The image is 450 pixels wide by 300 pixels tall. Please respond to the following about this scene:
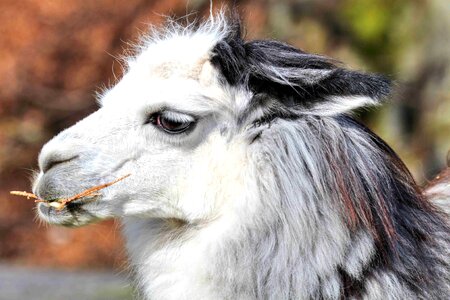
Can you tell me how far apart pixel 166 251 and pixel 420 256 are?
106cm

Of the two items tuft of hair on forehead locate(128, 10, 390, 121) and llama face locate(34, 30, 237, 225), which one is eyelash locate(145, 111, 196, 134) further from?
tuft of hair on forehead locate(128, 10, 390, 121)

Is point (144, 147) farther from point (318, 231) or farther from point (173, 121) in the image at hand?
point (318, 231)

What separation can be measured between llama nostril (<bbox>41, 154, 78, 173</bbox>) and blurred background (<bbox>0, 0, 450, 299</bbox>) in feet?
Result: 18.2

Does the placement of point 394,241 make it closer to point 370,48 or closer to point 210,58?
point 210,58

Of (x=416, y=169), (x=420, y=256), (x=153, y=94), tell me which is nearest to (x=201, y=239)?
(x=153, y=94)

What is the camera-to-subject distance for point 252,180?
3.78 m

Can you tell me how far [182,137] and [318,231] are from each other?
68cm

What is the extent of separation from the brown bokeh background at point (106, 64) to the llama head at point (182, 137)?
6.55 metres

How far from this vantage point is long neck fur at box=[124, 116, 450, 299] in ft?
12.0

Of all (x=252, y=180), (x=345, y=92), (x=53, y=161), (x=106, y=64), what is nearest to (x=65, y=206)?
(x=53, y=161)

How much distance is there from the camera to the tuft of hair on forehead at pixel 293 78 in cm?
368

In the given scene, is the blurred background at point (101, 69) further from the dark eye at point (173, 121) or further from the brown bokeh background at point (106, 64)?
the dark eye at point (173, 121)

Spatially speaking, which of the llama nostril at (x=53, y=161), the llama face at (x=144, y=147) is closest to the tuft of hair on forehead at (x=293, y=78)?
the llama face at (x=144, y=147)

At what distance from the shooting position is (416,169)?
10.0 meters
